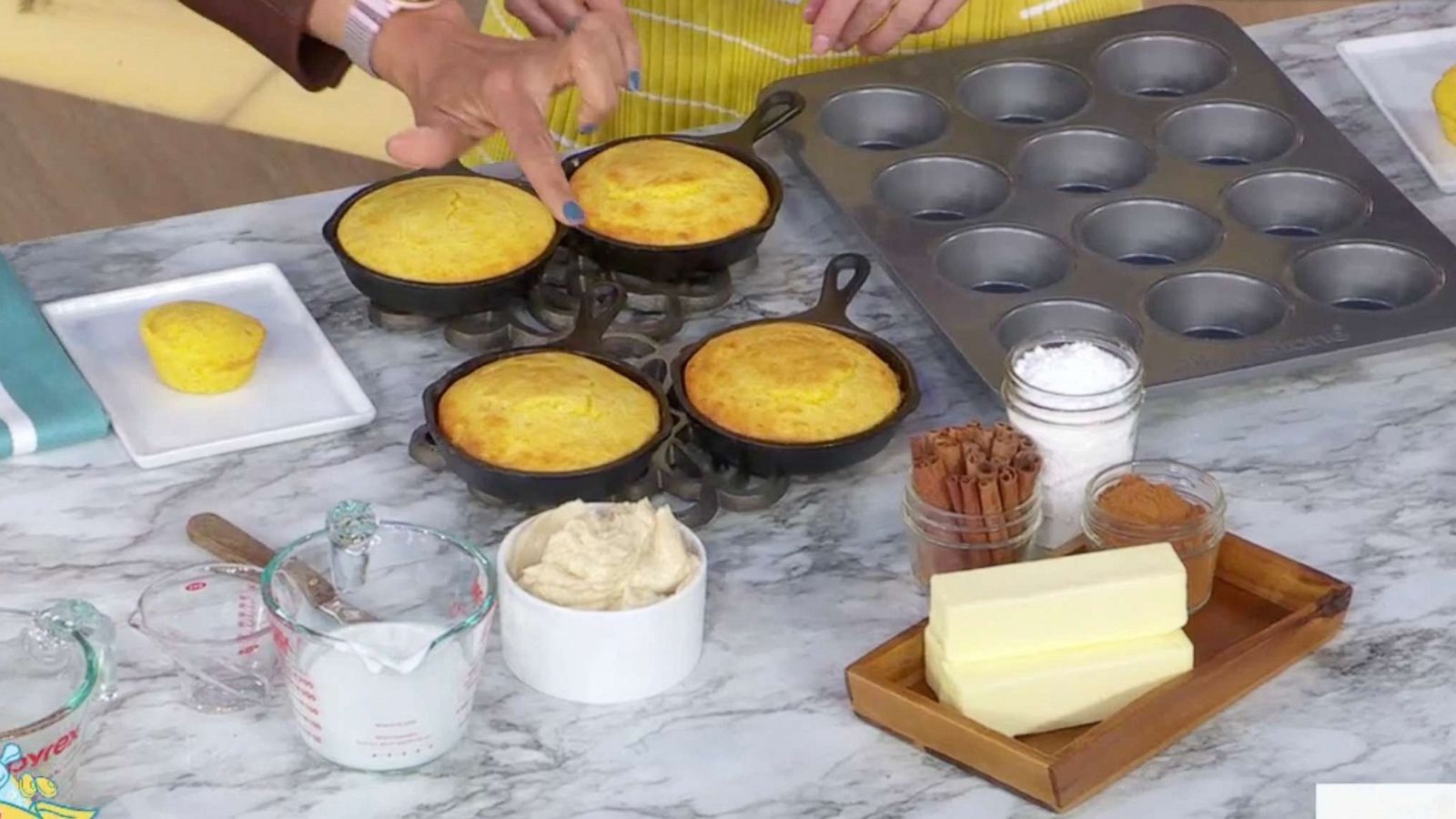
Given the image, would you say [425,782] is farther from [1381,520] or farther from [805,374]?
[1381,520]

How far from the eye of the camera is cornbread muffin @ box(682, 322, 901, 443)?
5.92 ft

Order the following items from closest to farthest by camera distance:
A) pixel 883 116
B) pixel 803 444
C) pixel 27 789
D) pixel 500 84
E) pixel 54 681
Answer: pixel 27 789 → pixel 54 681 → pixel 803 444 → pixel 500 84 → pixel 883 116

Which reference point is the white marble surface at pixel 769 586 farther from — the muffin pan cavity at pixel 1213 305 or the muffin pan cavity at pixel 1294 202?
the muffin pan cavity at pixel 1294 202

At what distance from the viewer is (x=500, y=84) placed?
201 centimetres

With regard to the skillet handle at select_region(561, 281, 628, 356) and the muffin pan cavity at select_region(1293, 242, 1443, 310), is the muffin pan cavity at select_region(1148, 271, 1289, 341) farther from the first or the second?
the skillet handle at select_region(561, 281, 628, 356)

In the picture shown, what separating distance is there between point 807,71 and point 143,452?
0.94 meters

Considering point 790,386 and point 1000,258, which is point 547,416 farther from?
point 1000,258

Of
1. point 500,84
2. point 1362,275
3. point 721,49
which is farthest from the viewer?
point 721,49

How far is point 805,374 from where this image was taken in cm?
184

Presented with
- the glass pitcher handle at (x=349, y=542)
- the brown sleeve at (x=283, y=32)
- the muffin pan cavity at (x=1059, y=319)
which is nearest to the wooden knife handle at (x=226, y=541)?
the glass pitcher handle at (x=349, y=542)

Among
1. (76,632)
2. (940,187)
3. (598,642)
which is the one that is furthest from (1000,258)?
(76,632)

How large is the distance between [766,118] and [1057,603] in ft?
2.87

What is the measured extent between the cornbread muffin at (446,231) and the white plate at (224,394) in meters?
0.10

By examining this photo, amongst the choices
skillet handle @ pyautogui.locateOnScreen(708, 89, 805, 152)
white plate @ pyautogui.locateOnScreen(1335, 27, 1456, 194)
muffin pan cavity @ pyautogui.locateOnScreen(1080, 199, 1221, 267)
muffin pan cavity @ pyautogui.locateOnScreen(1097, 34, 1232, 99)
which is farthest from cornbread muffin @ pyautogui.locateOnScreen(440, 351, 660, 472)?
white plate @ pyautogui.locateOnScreen(1335, 27, 1456, 194)
